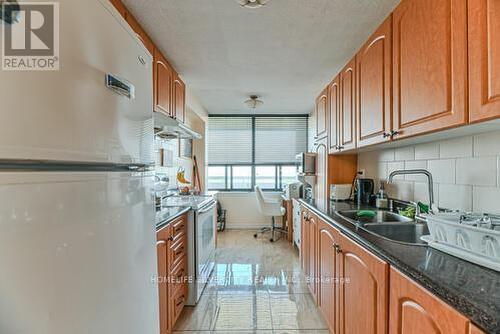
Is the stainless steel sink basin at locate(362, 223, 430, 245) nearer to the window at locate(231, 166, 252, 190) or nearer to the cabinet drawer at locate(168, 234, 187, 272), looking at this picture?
the cabinet drawer at locate(168, 234, 187, 272)

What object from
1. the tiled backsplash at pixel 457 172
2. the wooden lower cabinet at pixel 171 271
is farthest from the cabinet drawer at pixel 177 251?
the tiled backsplash at pixel 457 172

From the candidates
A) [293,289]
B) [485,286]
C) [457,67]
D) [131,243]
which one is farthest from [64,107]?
[293,289]

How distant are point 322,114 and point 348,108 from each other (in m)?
0.83

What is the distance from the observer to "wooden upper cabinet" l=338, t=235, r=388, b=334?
1063 millimetres

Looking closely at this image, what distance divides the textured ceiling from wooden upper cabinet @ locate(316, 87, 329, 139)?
179mm

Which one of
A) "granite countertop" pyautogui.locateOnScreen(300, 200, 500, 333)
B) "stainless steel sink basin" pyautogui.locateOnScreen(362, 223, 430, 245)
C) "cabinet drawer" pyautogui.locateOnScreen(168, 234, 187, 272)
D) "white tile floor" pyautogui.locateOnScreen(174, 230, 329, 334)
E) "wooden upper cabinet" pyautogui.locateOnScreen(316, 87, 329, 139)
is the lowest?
"white tile floor" pyautogui.locateOnScreen(174, 230, 329, 334)

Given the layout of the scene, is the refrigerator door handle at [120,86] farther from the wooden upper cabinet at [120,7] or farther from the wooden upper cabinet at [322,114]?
the wooden upper cabinet at [322,114]

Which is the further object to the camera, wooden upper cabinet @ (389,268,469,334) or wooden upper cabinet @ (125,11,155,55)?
wooden upper cabinet @ (125,11,155,55)

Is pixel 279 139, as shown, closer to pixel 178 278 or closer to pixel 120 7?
pixel 178 278

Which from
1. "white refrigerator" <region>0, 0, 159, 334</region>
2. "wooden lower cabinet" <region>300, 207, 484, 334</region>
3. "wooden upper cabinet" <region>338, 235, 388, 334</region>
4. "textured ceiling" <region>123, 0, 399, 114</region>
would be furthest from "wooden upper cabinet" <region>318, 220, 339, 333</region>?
"textured ceiling" <region>123, 0, 399, 114</region>

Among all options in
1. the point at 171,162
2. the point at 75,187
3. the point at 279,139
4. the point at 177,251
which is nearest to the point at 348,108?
the point at 177,251

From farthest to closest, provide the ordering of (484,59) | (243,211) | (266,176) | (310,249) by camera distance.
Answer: (266,176) → (243,211) → (310,249) → (484,59)

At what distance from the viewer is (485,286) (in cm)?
73

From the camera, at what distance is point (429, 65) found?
1185 millimetres
